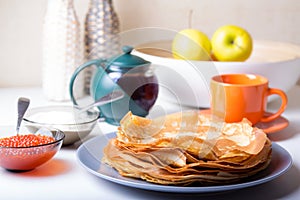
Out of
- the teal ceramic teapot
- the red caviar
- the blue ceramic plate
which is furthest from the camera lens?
the teal ceramic teapot

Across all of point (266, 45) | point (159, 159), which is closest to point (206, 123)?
point (159, 159)

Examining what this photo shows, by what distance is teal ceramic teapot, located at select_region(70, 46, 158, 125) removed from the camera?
A: 115cm

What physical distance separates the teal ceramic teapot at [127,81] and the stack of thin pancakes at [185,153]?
0.17m

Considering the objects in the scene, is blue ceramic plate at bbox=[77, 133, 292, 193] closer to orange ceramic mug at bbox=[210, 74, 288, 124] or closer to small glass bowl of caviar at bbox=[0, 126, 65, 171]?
small glass bowl of caviar at bbox=[0, 126, 65, 171]

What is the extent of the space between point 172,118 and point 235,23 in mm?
730

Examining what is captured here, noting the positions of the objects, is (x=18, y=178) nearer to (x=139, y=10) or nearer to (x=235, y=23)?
(x=139, y=10)

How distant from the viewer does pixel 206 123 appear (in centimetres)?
103

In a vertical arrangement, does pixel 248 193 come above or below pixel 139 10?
below

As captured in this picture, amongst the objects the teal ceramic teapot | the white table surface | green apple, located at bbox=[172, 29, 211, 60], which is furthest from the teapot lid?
the white table surface

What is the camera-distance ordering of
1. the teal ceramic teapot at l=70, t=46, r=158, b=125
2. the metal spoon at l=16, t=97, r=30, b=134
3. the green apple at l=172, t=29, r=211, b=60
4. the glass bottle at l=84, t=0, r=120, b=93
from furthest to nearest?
the glass bottle at l=84, t=0, r=120, b=93
the green apple at l=172, t=29, r=211, b=60
the teal ceramic teapot at l=70, t=46, r=158, b=125
the metal spoon at l=16, t=97, r=30, b=134

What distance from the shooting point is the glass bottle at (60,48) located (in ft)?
4.47

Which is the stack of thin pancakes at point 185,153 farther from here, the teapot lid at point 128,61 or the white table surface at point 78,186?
the teapot lid at point 128,61

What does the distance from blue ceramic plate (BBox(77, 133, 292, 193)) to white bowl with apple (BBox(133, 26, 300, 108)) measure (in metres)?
0.19

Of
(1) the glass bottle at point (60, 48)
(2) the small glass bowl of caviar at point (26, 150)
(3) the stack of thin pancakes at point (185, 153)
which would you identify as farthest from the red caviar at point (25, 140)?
(1) the glass bottle at point (60, 48)
